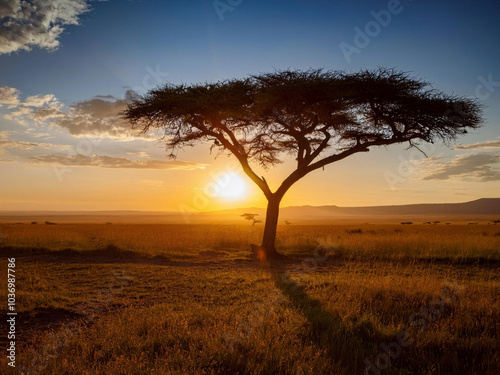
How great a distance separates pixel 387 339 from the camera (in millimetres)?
6102

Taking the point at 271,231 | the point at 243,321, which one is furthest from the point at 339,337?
the point at 271,231

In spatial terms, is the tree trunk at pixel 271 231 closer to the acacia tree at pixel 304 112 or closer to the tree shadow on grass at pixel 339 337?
the acacia tree at pixel 304 112

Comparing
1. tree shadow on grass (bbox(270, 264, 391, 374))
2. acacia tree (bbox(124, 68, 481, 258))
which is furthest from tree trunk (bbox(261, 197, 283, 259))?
tree shadow on grass (bbox(270, 264, 391, 374))

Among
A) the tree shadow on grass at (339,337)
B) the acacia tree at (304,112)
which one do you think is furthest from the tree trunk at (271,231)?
the tree shadow on grass at (339,337)

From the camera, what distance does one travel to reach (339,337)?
5.87 metres

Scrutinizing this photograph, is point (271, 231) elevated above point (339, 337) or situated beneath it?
elevated above

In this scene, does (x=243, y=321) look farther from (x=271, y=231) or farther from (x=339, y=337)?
(x=271, y=231)

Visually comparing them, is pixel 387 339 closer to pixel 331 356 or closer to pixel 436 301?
pixel 331 356

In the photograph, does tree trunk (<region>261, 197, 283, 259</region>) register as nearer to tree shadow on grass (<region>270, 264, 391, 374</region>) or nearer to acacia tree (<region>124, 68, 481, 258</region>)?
acacia tree (<region>124, 68, 481, 258</region>)

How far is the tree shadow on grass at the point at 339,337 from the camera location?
521 centimetres

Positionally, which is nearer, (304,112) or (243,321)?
(243,321)

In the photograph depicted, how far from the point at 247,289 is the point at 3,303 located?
5.89 meters

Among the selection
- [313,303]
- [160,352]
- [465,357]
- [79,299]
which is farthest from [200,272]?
[465,357]

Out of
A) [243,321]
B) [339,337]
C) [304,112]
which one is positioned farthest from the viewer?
[304,112]
